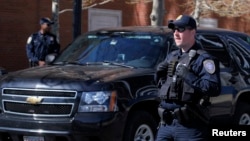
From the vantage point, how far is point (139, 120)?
22.3 ft

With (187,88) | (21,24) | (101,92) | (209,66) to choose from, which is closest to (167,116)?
(187,88)

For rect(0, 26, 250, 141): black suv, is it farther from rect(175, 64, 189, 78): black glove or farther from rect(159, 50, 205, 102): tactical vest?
rect(175, 64, 189, 78): black glove

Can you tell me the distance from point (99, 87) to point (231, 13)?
1299 cm

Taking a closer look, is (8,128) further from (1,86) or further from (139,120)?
(139,120)

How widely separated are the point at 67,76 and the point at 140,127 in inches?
41.6

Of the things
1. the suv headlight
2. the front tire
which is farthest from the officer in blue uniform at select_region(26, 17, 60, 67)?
the suv headlight

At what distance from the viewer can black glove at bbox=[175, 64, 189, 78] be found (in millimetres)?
4637

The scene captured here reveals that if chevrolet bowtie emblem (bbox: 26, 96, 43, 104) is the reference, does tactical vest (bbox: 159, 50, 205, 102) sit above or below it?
above

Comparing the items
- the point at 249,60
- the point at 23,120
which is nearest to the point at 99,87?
the point at 23,120

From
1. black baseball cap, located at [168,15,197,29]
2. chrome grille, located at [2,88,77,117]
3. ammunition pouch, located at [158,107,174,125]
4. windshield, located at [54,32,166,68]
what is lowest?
chrome grille, located at [2,88,77,117]

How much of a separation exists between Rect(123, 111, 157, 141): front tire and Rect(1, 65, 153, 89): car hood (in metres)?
0.50

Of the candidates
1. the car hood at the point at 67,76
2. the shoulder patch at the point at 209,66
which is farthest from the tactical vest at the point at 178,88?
the car hood at the point at 67,76

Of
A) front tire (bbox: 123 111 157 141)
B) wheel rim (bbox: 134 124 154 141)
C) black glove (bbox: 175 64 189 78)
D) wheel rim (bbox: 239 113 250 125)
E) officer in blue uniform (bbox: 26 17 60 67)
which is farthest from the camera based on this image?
officer in blue uniform (bbox: 26 17 60 67)

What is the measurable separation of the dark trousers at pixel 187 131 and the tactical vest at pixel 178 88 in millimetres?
218
